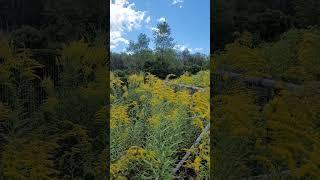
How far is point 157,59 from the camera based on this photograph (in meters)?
3.31

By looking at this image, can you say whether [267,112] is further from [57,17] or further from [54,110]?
[57,17]

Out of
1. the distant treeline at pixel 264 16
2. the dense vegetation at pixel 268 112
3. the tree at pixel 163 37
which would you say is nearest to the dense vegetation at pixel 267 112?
the dense vegetation at pixel 268 112

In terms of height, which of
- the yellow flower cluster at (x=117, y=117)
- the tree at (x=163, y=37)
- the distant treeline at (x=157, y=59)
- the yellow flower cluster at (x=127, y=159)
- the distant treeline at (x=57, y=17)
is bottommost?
the yellow flower cluster at (x=127, y=159)

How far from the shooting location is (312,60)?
2.22 meters

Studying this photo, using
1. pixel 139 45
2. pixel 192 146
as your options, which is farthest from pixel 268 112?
pixel 139 45

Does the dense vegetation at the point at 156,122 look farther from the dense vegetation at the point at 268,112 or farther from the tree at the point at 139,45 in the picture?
the dense vegetation at the point at 268,112

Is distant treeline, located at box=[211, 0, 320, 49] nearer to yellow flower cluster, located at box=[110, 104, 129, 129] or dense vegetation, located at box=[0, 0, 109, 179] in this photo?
dense vegetation, located at box=[0, 0, 109, 179]

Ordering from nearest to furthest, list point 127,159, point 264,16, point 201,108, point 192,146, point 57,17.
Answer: point 127,159 < point 192,146 < point 201,108 < point 57,17 < point 264,16

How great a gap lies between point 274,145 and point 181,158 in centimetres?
77

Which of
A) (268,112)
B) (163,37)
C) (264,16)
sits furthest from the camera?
(264,16)

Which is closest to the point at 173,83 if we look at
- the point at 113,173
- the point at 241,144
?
the point at 113,173

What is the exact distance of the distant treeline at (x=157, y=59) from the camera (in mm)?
→ 3050

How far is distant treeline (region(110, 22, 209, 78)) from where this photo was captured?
3050 mm

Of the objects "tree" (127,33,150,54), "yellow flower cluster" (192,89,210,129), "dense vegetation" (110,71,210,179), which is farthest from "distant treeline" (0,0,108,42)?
"yellow flower cluster" (192,89,210,129)
